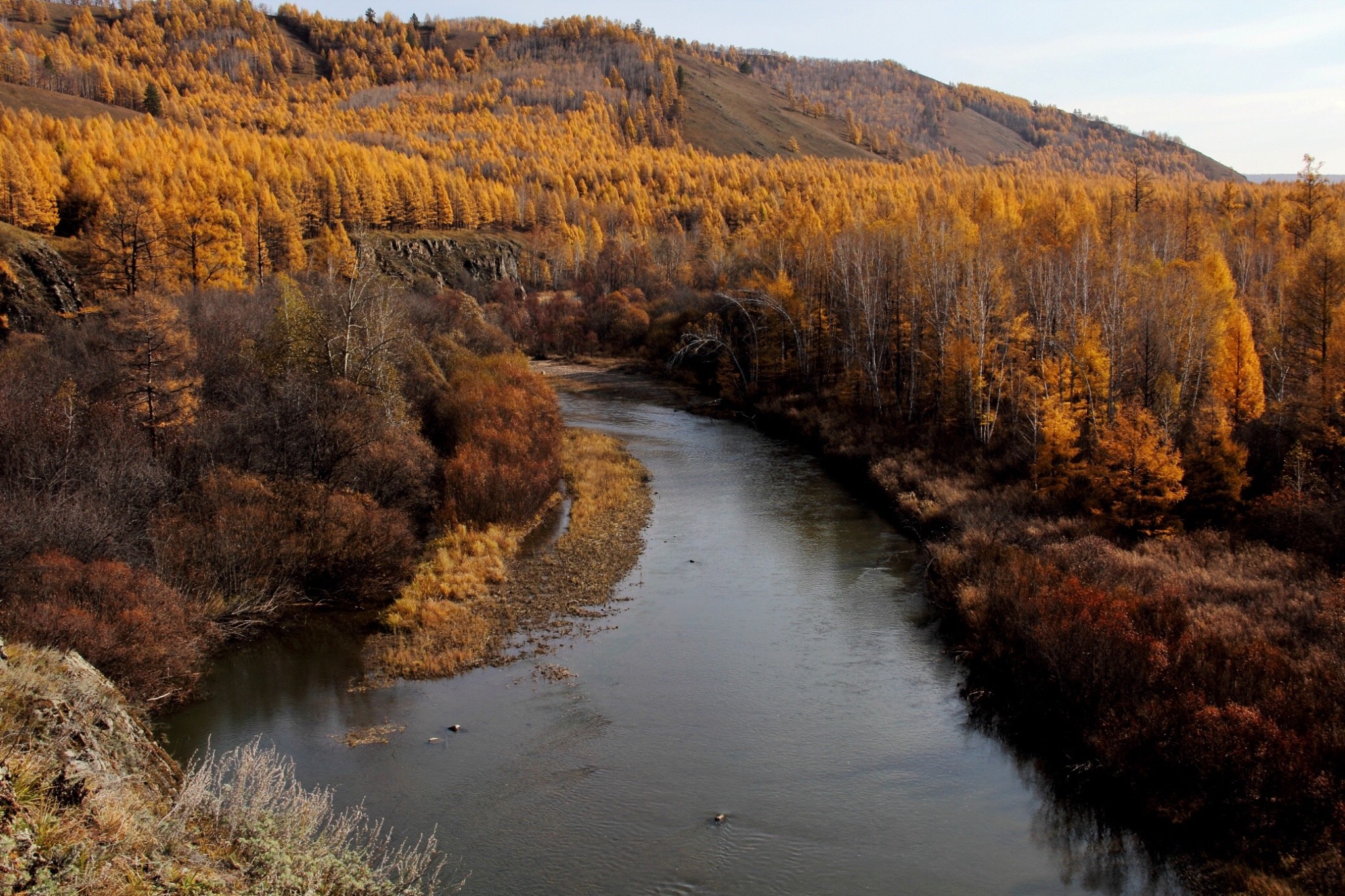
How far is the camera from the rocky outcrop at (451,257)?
92.0 metres

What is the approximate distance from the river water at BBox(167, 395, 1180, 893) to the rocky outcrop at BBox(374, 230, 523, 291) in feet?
234

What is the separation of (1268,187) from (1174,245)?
6807 cm

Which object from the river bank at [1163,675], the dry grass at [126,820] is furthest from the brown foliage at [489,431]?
the dry grass at [126,820]

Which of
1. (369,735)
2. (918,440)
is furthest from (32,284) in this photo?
(918,440)

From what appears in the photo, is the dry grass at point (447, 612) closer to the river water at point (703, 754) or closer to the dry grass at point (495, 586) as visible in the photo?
the dry grass at point (495, 586)

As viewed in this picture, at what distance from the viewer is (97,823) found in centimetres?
817

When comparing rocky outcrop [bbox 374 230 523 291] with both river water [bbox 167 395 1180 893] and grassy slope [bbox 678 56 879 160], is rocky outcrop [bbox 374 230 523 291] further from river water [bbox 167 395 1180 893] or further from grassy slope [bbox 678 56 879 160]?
grassy slope [bbox 678 56 879 160]

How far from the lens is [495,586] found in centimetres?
2506

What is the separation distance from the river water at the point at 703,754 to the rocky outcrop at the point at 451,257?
7124cm

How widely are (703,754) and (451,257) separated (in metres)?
91.3

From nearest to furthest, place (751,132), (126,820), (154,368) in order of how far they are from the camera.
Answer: (126,820) < (154,368) < (751,132)

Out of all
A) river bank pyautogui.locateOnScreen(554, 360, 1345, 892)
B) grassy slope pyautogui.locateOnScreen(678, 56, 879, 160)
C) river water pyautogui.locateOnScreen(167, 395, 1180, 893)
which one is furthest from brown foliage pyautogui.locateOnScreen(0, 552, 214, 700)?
grassy slope pyautogui.locateOnScreen(678, 56, 879, 160)

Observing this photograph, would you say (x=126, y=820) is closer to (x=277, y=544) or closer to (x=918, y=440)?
(x=277, y=544)

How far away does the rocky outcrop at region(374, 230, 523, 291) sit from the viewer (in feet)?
302
